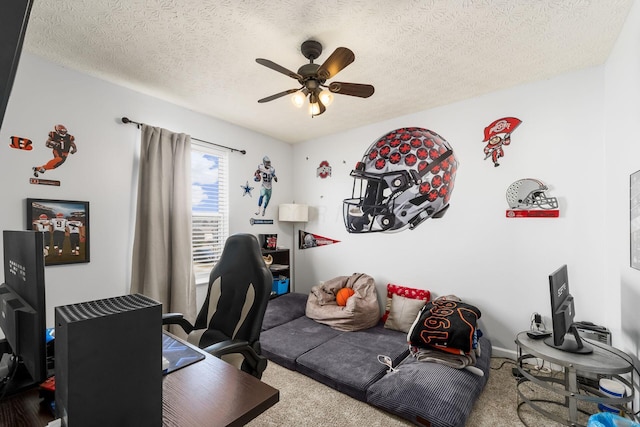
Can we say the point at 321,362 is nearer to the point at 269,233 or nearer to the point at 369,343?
the point at 369,343

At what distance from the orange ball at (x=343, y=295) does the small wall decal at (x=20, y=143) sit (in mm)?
3190

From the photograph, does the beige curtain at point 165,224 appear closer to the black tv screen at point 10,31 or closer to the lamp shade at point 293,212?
the lamp shade at point 293,212

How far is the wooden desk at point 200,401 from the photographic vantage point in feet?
Answer: 2.82

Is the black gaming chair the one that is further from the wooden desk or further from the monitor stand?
the monitor stand

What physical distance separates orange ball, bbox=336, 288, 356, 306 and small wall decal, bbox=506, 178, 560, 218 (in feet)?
6.20

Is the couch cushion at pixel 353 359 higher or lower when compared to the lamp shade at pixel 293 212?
lower

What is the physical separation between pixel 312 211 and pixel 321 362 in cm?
232

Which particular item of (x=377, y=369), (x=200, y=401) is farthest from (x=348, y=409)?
(x=200, y=401)

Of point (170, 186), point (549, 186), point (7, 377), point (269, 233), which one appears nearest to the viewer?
point (7, 377)

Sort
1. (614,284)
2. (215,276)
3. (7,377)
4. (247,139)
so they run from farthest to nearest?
(247,139), (614,284), (215,276), (7,377)

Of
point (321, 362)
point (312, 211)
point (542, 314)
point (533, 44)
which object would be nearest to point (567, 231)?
point (542, 314)

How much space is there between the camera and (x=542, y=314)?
2602 millimetres

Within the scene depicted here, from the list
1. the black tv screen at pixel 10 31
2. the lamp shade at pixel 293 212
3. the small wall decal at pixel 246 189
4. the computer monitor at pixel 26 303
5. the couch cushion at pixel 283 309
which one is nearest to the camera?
the black tv screen at pixel 10 31

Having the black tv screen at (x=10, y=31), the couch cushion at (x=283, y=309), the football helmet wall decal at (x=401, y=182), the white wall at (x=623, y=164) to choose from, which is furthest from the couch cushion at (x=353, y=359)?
the black tv screen at (x=10, y=31)
